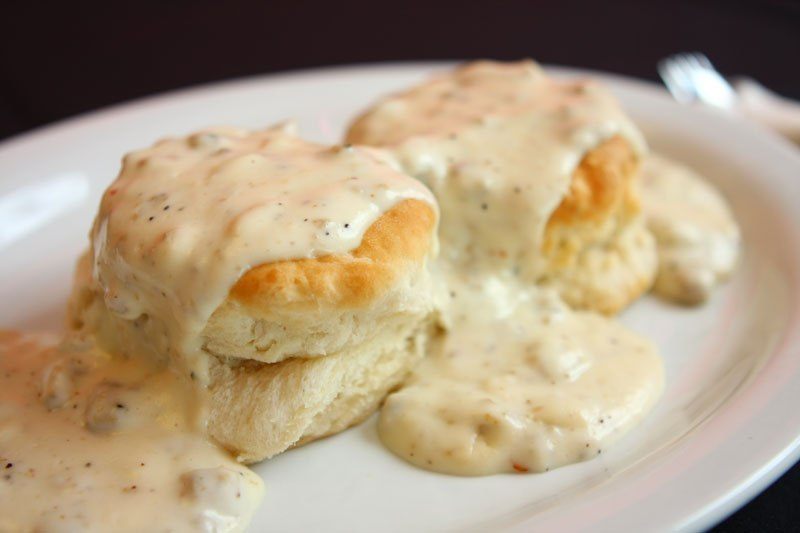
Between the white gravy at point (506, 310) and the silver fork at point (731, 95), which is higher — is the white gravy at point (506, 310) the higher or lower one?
the higher one

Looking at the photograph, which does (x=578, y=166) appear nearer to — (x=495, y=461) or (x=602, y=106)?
(x=602, y=106)

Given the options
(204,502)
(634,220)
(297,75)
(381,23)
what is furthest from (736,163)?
(381,23)

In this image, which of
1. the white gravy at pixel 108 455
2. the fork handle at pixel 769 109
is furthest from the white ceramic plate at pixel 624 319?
the fork handle at pixel 769 109

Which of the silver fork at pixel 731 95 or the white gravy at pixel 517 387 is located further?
the silver fork at pixel 731 95

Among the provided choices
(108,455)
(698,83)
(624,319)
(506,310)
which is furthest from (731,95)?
(108,455)

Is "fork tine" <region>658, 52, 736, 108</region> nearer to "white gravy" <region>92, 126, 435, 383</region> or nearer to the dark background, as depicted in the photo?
the dark background

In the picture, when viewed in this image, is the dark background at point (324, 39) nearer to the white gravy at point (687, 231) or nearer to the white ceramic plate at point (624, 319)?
the white ceramic plate at point (624, 319)

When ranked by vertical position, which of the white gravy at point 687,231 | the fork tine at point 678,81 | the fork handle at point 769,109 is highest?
the white gravy at point 687,231
